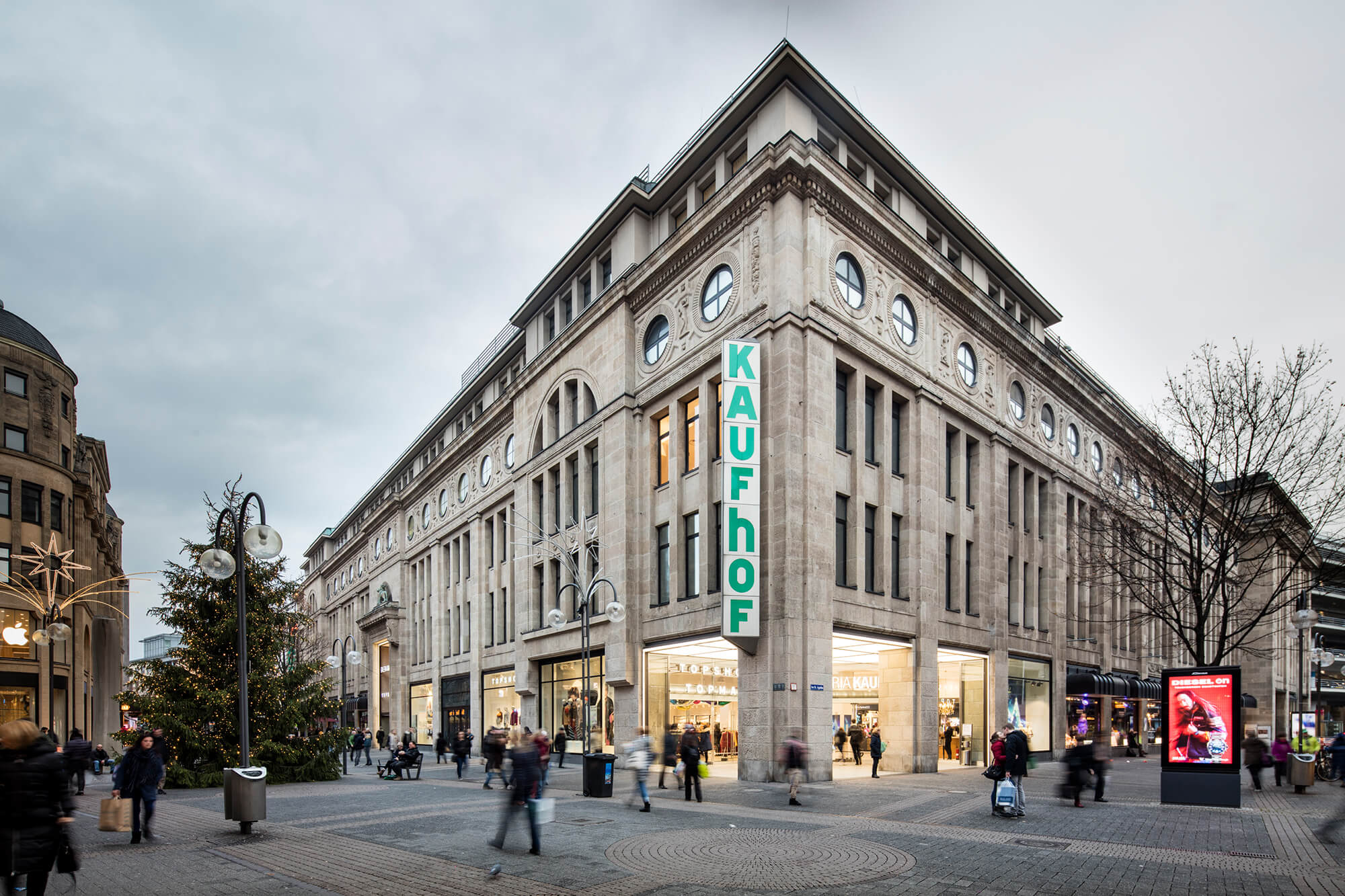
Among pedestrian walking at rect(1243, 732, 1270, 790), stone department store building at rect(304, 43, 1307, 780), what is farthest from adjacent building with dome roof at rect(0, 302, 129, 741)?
pedestrian walking at rect(1243, 732, 1270, 790)

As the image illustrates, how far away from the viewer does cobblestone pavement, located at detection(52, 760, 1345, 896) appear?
10398 millimetres

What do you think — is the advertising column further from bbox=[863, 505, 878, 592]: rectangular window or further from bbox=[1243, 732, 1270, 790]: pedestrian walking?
bbox=[863, 505, 878, 592]: rectangular window

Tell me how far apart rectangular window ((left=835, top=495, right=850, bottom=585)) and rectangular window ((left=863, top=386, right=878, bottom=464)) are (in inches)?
88.5

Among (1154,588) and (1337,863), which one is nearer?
(1337,863)

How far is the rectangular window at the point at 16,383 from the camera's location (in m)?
46.9

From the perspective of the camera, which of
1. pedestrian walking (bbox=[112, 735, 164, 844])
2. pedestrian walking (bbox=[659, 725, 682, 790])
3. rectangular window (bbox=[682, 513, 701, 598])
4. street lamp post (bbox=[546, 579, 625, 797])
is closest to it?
pedestrian walking (bbox=[112, 735, 164, 844])

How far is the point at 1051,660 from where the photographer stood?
3862cm

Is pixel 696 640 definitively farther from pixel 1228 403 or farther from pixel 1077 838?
pixel 1228 403

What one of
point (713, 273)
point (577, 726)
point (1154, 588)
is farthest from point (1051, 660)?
point (713, 273)

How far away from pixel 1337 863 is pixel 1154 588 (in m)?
33.3

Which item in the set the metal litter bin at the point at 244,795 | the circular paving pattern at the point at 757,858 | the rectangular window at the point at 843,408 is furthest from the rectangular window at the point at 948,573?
the metal litter bin at the point at 244,795

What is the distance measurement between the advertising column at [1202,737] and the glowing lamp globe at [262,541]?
1825 centimetres

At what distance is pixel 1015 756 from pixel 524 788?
9.84 m

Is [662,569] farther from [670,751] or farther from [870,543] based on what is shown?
[670,751]
